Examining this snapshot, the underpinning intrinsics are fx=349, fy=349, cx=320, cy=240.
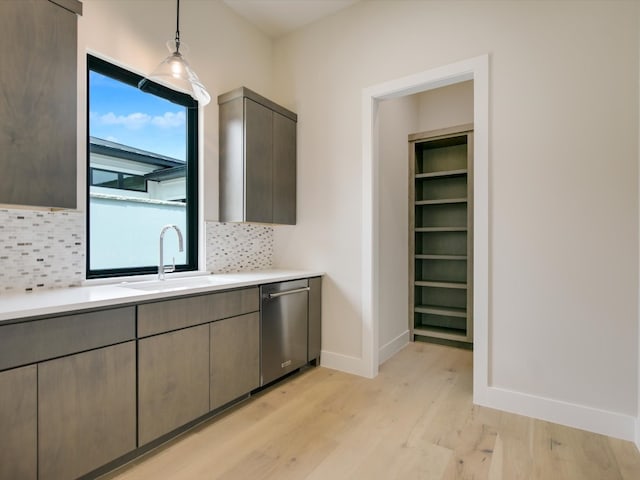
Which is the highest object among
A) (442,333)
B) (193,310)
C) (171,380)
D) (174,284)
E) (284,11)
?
(284,11)

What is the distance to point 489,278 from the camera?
2.35m

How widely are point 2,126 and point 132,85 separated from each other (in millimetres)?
1166

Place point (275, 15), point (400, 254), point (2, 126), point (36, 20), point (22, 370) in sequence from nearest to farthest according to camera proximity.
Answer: point (22, 370) → point (2, 126) → point (36, 20) → point (275, 15) → point (400, 254)

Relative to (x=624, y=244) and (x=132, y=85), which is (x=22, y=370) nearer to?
(x=132, y=85)

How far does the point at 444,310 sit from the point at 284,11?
330 centimetres

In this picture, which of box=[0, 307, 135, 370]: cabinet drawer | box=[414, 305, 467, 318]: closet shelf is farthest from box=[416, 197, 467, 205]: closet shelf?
box=[0, 307, 135, 370]: cabinet drawer

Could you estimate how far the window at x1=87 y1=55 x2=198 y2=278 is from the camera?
7.38ft

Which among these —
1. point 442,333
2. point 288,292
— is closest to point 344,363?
point 288,292

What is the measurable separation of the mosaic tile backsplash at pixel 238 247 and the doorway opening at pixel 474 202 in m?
1.01

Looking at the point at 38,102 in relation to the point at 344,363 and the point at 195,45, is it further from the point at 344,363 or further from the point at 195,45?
the point at 344,363

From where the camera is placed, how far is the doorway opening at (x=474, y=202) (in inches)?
92.8

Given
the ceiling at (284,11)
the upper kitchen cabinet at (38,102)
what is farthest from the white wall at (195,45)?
the upper kitchen cabinet at (38,102)

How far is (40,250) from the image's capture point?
189 centimetres

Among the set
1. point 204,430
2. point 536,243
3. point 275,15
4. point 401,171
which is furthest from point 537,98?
point 204,430
